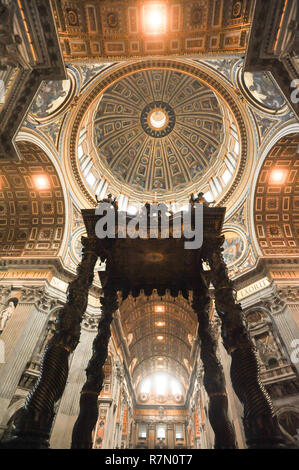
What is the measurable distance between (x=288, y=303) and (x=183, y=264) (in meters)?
6.06

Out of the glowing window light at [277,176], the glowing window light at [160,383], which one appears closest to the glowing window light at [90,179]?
the glowing window light at [277,176]

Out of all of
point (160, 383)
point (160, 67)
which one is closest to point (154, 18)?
point (160, 67)

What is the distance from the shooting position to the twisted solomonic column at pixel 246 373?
10.9 ft

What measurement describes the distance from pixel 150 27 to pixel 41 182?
8.50 meters

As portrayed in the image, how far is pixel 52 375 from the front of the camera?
3.89 meters

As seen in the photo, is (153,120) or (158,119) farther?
(153,120)

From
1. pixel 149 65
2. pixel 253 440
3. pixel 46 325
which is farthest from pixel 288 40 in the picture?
pixel 46 325

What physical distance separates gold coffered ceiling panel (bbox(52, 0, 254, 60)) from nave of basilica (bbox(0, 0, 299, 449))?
0.04m

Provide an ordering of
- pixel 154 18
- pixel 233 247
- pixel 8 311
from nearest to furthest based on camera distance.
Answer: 1. pixel 154 18
2. pixel 8 311
3. pixel 233 247

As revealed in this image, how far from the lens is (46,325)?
10.2 metres

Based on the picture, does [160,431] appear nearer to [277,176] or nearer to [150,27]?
[277,176]

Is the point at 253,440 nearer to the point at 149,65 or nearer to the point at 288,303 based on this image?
the point at 288,303

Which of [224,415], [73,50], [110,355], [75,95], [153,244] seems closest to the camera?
[224,415]

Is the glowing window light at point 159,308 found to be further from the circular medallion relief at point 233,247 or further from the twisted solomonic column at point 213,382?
the twisted solomonic column at point 213,382
